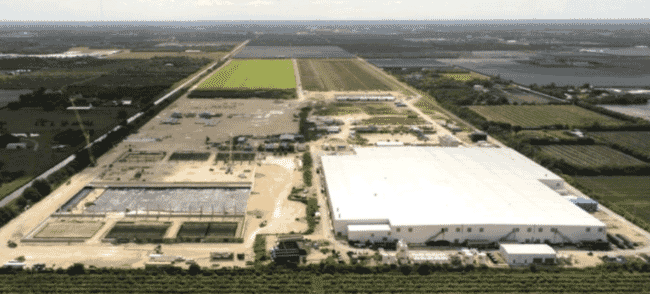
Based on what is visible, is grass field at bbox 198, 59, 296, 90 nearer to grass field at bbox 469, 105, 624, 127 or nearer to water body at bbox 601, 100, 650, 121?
grass field at bbox 469, 105, 624, 127

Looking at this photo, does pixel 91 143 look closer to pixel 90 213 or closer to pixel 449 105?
pixel 90 213

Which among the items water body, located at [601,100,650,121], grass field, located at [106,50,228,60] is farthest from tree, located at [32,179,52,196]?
grass field, located at [106,50,228,60]

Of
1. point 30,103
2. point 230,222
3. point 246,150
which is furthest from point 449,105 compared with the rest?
point 30,103

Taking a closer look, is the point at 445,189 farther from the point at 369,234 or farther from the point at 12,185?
the point at 12,185

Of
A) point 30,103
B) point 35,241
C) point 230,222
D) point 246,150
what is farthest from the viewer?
point 30,103

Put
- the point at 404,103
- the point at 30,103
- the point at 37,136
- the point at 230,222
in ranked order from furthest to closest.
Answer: the point at 404,103 → the point at 30,103 → the point at 37,136 → the point at 230,222

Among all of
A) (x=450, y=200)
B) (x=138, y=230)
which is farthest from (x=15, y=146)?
(x=450, y=200)
